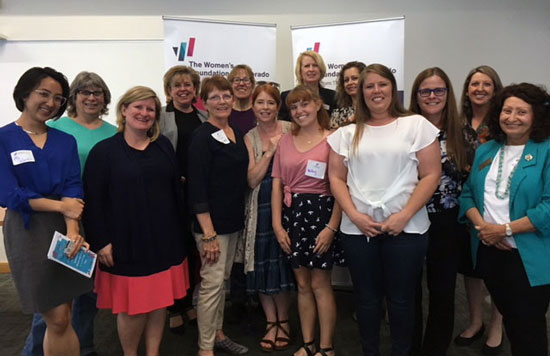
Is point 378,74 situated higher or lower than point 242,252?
higher

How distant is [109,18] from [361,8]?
2.80m

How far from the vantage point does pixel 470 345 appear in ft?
7.97

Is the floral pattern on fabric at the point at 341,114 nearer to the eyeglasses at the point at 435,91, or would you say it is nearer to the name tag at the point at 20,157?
the eyeglasses at the point at 435,91

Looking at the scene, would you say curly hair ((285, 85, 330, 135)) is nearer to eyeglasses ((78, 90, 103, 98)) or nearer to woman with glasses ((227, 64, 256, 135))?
woman with glasses ((227, 64, 256, 135))

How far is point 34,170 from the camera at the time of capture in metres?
1.63

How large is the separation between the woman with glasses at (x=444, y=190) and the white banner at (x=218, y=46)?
82.6 inches

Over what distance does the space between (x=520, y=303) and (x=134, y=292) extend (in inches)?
72.4

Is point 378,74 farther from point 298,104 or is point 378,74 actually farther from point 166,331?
point 166,331

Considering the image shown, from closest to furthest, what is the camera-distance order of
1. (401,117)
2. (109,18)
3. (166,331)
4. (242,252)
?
1. (401,117)
2. (242,252)
3. (166,331)
4. (109,18)

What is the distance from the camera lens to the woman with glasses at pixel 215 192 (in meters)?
2.04

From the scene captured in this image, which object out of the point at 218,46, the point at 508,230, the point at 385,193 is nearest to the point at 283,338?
the point at 385,193

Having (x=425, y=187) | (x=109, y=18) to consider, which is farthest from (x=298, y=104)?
(x=109, y=18)

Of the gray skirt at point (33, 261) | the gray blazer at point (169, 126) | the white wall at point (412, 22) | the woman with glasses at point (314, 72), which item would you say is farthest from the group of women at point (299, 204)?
the white wall at point (412, 22)

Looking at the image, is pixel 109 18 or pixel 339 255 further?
pixel 109 18
